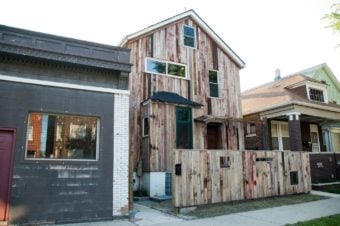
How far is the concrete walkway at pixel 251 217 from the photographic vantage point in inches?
313

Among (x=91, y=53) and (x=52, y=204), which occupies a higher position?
(x=91, y=53)

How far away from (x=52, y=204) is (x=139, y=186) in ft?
18.7

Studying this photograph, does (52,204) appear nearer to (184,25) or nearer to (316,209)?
(316,209)

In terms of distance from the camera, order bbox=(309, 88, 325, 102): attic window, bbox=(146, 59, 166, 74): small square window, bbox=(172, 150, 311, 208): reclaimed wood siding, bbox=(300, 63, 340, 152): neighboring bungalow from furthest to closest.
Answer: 1. bbox=(300, 63, 340, 152): neighboring bungalow
2. bbox=(309, 88, 325, 102): attic window
3. bbox=(146, 59, 166, 74): small square window
4. bbox=(172, 150, 311, 208): reclaimed wood siding

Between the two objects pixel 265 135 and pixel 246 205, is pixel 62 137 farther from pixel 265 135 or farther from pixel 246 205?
pixel 265 135

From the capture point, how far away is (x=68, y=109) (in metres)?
8.52

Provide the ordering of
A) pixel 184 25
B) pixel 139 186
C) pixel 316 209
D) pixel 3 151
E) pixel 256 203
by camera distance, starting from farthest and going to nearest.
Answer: pixel 184 25 < pixel 139 186 < pixel 256 203 < pixel 316 209 < pixel 3 151

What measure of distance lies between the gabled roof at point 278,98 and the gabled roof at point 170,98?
18.7 feet

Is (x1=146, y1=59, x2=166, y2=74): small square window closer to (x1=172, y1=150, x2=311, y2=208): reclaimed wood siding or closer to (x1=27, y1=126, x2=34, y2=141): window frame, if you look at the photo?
(x1=172, y1=150, x2=311, y2=208): reclaimed wood siding

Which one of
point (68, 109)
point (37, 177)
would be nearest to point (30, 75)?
point (68, 109)

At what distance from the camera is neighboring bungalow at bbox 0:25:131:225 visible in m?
7.70

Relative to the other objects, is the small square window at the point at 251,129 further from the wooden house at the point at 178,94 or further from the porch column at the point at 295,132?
the porch column at the point at 295,132

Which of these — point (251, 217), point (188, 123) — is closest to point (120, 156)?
point (251, 217)

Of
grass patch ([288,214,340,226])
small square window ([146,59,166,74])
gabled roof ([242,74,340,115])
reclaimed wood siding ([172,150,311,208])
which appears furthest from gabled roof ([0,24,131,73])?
gabled roof ([242,74,340,115])
